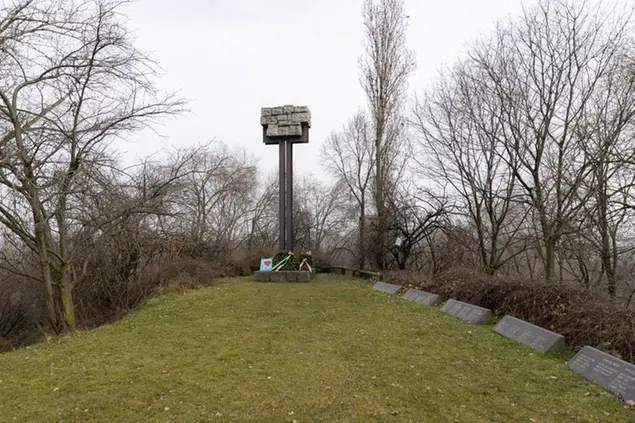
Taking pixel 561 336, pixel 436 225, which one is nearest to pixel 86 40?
pixel 561 336

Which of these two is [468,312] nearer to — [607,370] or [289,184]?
[607,370]

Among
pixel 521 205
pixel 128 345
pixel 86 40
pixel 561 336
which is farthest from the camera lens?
pixel 521 205

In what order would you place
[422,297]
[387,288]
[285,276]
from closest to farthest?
1. [422,297]
2. [387,288]
3. [285,276]

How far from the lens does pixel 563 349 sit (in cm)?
554

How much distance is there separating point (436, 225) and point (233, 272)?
9022 mm

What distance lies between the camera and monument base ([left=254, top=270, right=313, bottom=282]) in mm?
15820

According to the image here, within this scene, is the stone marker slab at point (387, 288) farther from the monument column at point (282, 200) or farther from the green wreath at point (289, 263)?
the monument column at point (282, 200)

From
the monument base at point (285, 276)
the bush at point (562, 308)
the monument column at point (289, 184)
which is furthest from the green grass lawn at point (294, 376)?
the monument column at point (289, 184)

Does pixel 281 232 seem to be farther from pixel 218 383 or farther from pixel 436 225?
pixel 218 383

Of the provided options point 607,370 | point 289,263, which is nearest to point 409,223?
point 289,263

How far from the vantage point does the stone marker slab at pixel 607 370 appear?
397cm

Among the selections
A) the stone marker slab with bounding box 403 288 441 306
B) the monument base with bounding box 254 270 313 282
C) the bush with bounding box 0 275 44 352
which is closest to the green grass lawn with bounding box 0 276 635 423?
the stone marker slab with bounding box 403 288 441 306

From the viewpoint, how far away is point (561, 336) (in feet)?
18.2

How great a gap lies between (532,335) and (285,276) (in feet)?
35.1
